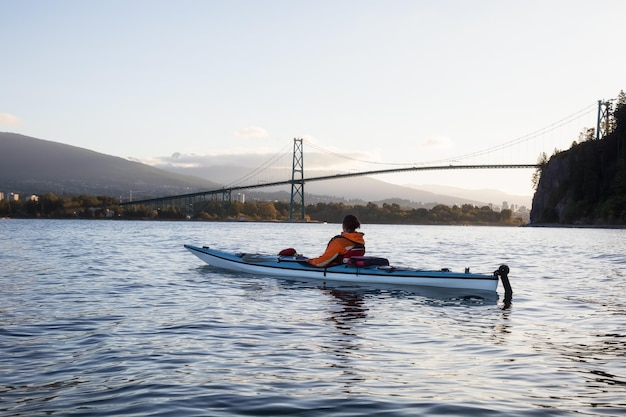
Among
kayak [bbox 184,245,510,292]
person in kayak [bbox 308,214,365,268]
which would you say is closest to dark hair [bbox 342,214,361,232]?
person in kayak [bbox 308,214,365,268]

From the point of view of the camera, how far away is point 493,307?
40.9ft

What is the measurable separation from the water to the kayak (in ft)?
1.27

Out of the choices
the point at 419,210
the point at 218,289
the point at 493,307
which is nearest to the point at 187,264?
the point at 218,289

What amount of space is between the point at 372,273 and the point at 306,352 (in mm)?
7437

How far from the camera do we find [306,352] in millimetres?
7914

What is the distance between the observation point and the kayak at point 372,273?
46.3 ft

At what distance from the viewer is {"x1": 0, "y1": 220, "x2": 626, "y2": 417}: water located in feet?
18.9

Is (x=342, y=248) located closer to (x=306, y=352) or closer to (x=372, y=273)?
(x=372, y=273)

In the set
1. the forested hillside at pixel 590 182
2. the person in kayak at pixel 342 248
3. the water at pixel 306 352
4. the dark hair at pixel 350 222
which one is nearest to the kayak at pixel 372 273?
the person in kayak at pixel 342 248

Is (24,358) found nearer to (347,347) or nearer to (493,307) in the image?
(347,347)

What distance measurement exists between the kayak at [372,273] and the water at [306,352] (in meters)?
0.39

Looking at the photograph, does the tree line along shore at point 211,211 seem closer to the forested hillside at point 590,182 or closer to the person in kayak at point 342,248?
the forested hillside at point 590,182

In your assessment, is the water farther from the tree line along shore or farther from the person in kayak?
the tree line along shore

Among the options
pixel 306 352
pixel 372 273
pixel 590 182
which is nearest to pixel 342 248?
pixel 372 273
